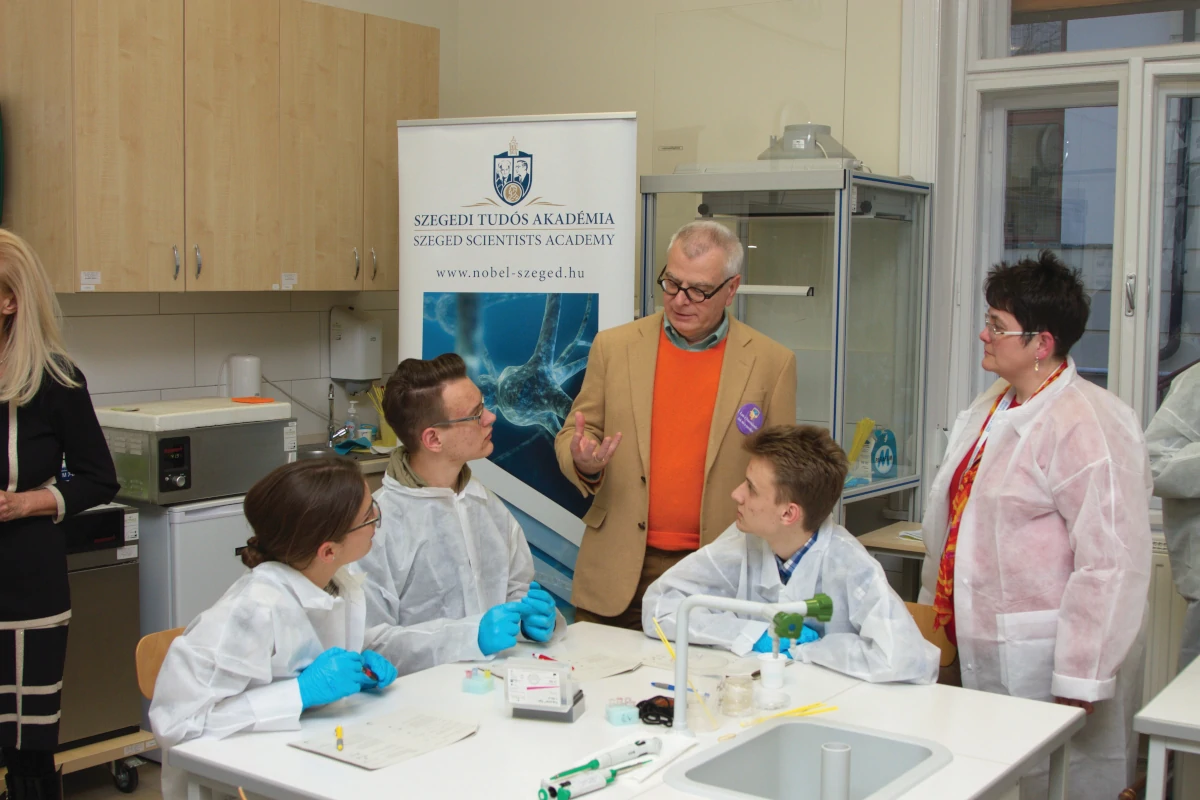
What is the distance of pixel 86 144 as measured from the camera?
352 centimetres

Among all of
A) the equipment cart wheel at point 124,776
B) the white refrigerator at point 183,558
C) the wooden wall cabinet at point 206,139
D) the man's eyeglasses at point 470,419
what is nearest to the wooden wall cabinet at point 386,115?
the wooden wall cabinet at point 206,139

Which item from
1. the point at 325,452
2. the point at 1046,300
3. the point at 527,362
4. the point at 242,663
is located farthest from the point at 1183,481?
the point at 325,452

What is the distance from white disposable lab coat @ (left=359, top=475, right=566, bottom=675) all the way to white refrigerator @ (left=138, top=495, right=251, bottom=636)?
3.99 feet

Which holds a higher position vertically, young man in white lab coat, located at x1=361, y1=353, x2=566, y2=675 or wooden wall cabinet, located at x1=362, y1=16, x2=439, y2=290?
wooden wall cabinet, located at x1=362, y1=16, x2=439, y2=290

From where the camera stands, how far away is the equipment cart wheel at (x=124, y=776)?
3.53 m

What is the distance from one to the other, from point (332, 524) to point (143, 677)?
1.53 feet

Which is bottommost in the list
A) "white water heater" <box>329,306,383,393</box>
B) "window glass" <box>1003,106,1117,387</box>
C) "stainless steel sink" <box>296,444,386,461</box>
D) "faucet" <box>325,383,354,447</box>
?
"stainless steel sink" <box>296,444,386,461</box>

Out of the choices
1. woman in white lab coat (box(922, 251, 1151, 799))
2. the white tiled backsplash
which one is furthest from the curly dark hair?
the white tiled backsplash

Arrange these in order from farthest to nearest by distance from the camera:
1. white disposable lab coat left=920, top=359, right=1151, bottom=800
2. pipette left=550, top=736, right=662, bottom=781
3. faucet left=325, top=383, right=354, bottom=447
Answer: faucet left=325, top=383, right=354, bottom=447 → white disposable lab coat left=920, top=359, right=1151, bottom=800 → pipette left=550, top=736, right=662, bottom=781

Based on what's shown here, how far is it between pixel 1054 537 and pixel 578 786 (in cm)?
126

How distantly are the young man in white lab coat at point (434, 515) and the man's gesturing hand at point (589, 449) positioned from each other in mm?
221

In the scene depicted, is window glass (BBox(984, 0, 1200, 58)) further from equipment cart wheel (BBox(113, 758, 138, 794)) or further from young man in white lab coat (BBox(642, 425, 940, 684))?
equipment cart wheel (BBox(113, 758, 138, 794))

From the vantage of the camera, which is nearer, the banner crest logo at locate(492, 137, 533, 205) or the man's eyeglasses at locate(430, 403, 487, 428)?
the man's eyeglasses at locate(430, 403, 487, 428)

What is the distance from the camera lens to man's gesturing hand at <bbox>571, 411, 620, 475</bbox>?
278 centimetres
